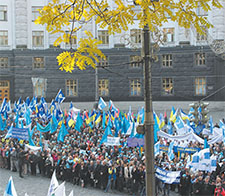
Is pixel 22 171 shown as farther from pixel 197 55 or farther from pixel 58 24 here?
pixel 197 55

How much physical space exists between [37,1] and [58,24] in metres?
33.9

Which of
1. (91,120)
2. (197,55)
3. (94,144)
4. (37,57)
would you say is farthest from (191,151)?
(37,57)

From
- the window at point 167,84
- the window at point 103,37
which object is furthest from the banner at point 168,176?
the window at point 103,37

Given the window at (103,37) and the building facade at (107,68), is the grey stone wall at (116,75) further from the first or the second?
the window at (103,37)

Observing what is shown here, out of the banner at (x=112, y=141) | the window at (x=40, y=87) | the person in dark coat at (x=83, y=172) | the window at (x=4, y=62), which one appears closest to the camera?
the person in dark coat at (x=83, y=172)

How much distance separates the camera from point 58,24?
231 inches

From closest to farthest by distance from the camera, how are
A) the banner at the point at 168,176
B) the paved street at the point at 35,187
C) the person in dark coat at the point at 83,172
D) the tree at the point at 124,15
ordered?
1. the tree at the point at 124,15
2. the banner at the point at 168,176
3. the paved street at the point at 35,187
4. the person in dark coat at the point at 83,172

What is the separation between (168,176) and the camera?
1330 cm

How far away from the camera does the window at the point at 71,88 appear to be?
37594 mm

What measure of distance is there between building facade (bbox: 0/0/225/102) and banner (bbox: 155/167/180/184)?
23440 mm

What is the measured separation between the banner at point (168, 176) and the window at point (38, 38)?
2725 cm

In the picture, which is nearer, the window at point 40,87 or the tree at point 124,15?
the tree at point 124,15

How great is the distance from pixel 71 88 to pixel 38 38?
20.5ft

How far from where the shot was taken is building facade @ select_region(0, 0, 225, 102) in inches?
1439
